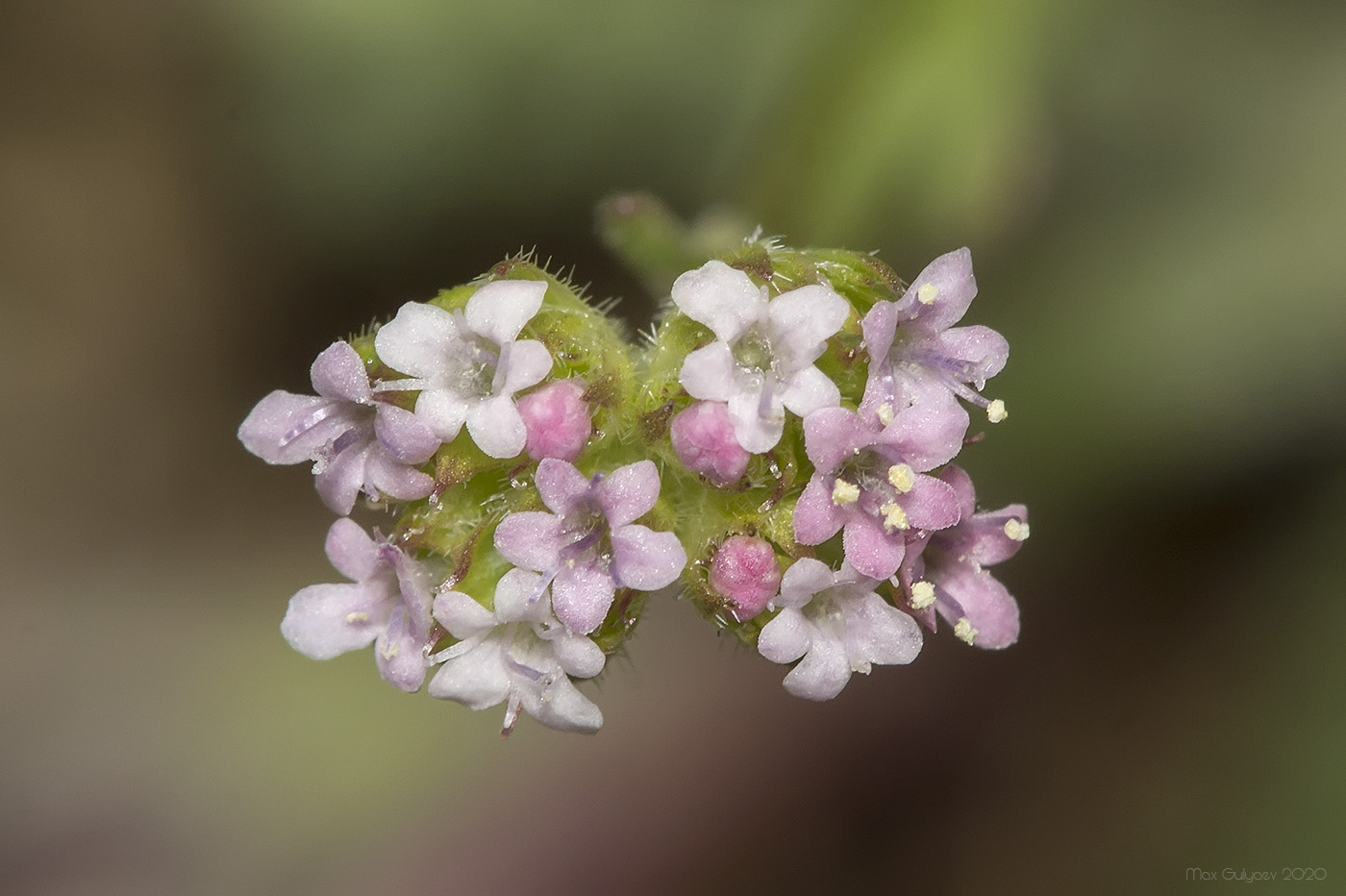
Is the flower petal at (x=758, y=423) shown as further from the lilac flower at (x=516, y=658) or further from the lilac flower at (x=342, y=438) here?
the lilac flower at (x=342, y=438)

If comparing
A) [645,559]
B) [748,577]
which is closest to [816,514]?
[748,577]

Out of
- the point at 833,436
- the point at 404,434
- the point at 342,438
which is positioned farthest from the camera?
the point at 342,438

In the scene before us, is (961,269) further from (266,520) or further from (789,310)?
(266,520)

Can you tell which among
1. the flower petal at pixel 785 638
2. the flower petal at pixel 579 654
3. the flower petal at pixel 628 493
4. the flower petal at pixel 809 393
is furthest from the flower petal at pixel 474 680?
the flower petal at pixel 809 393

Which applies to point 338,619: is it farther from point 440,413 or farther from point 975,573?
point 975,573

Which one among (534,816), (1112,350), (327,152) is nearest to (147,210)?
(327,152)

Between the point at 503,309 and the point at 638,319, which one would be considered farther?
the point at 638,319

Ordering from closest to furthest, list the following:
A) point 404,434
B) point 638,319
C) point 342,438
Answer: point 404,434
point 342,438
point 638,319
